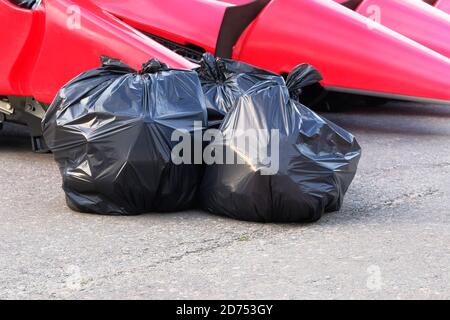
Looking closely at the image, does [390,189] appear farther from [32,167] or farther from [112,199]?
[32,167]

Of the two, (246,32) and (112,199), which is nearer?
(112,199)

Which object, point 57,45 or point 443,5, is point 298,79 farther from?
point 443,5

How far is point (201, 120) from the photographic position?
5.14 metres

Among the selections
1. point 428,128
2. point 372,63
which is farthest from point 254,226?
point 428,128

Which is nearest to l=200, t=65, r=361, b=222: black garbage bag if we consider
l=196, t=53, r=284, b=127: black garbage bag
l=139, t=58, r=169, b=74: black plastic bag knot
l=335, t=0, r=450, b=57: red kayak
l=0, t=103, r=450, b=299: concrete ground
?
l=0, t=103, r=450, b=299: concrete ground

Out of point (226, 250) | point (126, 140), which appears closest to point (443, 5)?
point (126, 140)

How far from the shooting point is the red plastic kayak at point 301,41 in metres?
7.39

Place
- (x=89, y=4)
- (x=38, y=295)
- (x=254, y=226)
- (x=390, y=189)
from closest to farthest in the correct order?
(x=38, y=295)
(x=254, y=226)
(x=390, y=189)
(x=89, y=4)

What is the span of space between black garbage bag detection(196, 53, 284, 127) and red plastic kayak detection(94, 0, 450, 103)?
5.16 ft

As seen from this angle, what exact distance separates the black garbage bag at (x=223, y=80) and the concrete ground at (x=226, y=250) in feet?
2.11

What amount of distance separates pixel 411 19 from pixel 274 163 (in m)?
4.37

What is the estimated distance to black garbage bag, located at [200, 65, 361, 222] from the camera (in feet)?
15.9

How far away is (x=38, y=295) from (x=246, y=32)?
402 cm

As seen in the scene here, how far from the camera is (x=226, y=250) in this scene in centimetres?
451
